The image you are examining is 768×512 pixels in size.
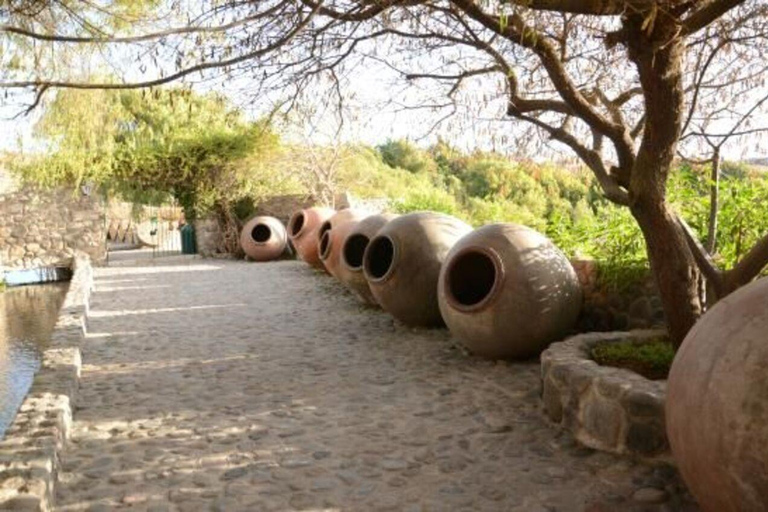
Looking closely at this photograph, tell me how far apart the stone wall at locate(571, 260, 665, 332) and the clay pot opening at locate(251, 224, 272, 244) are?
37.2 feet

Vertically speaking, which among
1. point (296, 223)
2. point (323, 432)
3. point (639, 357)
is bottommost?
point (323, 432)

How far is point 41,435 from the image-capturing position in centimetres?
348

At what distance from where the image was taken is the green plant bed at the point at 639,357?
3857 millimetres

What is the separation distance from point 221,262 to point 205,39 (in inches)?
543

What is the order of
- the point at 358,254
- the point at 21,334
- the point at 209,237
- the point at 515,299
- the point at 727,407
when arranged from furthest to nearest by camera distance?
the point at 209,237
the point at 21,334
the point at 358,254
the point at 515,299
the point at 727,407

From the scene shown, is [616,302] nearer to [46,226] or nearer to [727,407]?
[727,407]

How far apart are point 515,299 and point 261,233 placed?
485 inches

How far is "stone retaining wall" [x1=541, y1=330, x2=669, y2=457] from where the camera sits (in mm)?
3199

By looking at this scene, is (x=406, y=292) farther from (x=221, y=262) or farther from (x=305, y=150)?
(x=305, y=150)

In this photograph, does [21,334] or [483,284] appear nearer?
[483,284]

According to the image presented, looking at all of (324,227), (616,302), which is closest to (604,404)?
(616,302)

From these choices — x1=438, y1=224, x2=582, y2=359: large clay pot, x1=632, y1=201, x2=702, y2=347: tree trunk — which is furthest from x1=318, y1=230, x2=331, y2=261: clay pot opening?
x1=632, y1=201, x2=702, y2=347: tree trunk

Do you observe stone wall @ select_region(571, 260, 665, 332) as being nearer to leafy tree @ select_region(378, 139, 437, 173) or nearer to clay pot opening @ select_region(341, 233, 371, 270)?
clay pot opening @ select_region(341, 233, 371, 270)

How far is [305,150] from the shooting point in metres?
18.8
